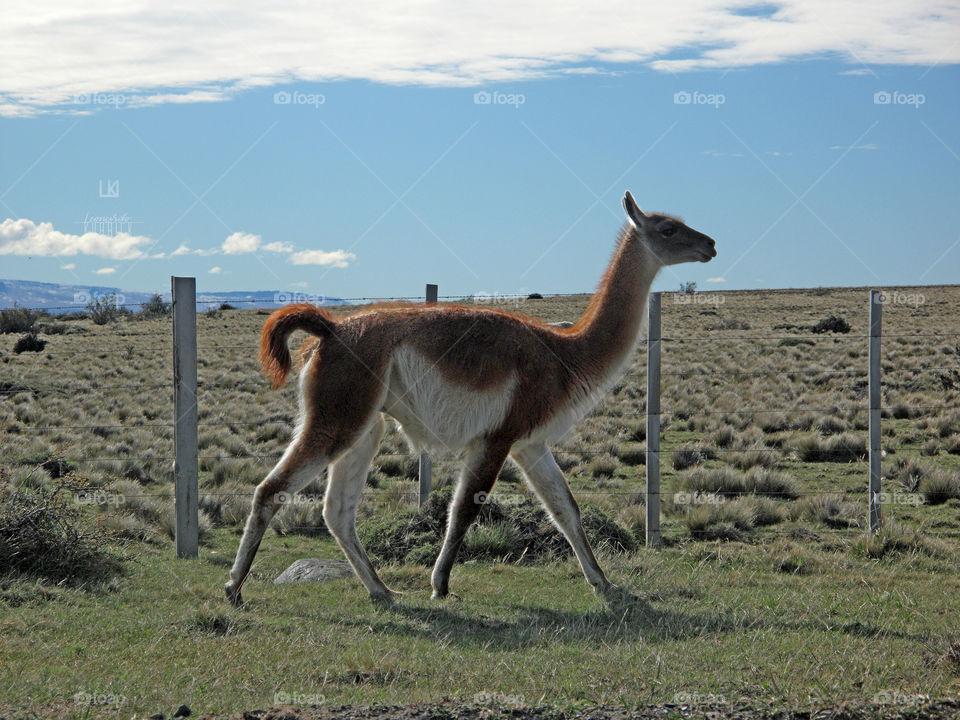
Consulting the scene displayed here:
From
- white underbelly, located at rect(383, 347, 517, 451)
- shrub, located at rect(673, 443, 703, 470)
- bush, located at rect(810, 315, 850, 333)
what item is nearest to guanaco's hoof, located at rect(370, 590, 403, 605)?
white underbelly, located at rect(383, 347, 517, 451)

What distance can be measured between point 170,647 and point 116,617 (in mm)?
989

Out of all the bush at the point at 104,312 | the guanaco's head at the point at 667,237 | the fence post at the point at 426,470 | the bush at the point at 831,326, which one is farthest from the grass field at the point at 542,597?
the bush at the point at 104,312

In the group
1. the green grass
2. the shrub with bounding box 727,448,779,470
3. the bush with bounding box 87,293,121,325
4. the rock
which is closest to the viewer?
the green grass

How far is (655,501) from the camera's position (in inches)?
372

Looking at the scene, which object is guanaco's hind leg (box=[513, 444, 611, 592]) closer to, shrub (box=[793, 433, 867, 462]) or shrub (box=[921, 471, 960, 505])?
shrub (box=[921, 471, 960, 505])

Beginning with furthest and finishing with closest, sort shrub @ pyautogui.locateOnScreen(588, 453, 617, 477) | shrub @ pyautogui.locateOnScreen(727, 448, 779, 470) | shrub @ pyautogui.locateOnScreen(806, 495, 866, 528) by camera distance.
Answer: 1. shrub @ pyautogui.locateOnScreen(727, 448, 779, 470)
2. shrub @ pyautogui.locateOnScreen(588, 453, 617, 477)
3. shrub @ pyautogui.locateOnScreen(806, 495, 866, 528)

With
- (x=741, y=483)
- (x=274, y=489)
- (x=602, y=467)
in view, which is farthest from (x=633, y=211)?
(x=602, y=467)

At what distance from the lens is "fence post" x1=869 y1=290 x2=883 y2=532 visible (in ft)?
31.7

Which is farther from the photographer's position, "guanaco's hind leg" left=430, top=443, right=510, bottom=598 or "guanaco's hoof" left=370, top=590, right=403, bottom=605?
"guanaco's hoof" left=370, top=590, right=403, bottom=605

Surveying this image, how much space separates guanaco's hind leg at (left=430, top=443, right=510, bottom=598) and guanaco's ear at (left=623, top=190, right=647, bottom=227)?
213 centimetres

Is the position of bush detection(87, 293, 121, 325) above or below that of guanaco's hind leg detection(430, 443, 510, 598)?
above

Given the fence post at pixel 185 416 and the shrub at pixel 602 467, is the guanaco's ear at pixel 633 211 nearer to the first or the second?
the fence post at pixel 185 416

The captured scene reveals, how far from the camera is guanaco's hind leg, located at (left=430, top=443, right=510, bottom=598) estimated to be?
6836 millimetres

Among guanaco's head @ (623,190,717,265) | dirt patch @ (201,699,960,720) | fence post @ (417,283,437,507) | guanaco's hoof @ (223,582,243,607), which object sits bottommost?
guanaco's hoof @ (223,582,243,607)
